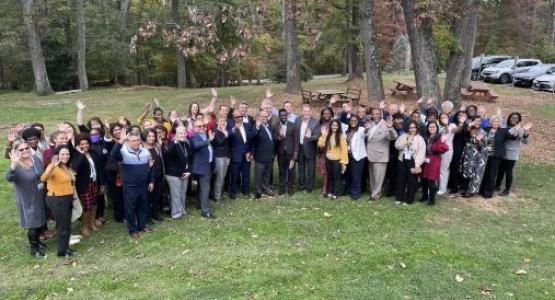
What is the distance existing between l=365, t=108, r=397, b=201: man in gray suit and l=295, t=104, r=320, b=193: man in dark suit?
1.00 metres

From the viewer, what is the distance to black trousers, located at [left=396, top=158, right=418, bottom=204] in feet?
A: 28.0

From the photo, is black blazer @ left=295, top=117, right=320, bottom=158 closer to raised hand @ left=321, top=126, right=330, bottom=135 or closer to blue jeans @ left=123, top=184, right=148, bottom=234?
raised hand @ left=321, top=126, right=330, bottom=135

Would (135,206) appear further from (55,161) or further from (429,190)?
(429,190)

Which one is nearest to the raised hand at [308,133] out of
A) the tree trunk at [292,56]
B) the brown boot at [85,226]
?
the brown boot at [85,226]

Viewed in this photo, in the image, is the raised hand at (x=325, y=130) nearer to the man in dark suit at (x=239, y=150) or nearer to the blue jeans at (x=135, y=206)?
the man in dark suit at (x=239, y=150)

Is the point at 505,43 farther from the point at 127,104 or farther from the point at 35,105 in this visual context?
the point at 35,105

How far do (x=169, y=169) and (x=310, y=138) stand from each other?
108 inches

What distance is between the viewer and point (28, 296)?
18.9 feet

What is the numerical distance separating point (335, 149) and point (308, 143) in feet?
1.89

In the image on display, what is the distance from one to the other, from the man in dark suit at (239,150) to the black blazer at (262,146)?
12 centimetres

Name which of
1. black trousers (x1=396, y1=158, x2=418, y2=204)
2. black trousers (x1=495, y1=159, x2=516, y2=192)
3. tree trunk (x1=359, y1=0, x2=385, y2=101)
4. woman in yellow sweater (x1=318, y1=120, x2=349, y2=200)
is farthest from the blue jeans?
tree trunk (x1=359, y1=0, x2=385, y2=101)

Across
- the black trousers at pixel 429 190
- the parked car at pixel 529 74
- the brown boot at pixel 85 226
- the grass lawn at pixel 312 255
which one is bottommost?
the grass lawn at pixel 312 255

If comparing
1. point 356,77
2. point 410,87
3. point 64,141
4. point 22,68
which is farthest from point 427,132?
point 22,68

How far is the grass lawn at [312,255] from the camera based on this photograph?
5.86m
